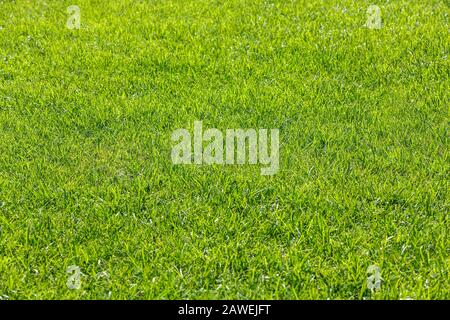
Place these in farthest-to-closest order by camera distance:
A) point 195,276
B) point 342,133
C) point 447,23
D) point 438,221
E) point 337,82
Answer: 1. point 447,23
2. point 337,82
3. point 342,133
4. point 438,221
5. point 195,276

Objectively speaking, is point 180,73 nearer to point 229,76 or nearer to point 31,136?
point 229,76

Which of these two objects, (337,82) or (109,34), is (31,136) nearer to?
(109,34)

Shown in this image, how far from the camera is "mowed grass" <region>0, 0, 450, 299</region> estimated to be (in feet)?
12.1

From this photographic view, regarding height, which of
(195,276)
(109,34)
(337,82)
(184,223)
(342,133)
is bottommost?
(195,276)

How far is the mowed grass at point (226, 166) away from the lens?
12.1 ft

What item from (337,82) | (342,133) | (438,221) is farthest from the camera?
(337,82)

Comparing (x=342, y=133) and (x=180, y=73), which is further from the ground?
(x=180, y=73)

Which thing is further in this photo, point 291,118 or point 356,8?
point 356,8

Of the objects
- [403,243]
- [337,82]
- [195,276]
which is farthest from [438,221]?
[337,82]

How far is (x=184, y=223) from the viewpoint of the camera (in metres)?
4.05

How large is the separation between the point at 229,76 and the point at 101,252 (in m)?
2.44

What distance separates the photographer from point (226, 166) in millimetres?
4570

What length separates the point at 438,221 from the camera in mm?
3996

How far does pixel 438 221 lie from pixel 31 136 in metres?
2.91
